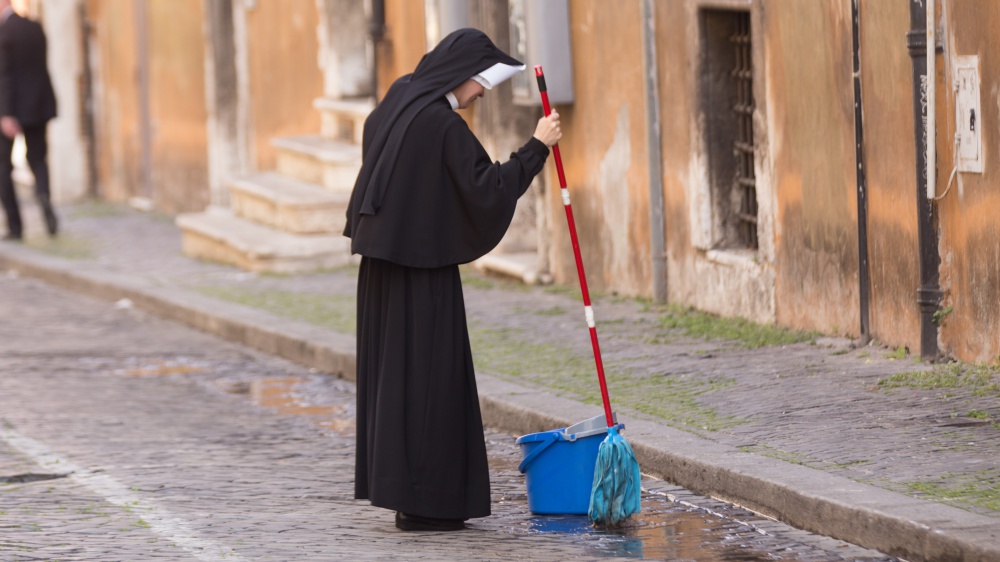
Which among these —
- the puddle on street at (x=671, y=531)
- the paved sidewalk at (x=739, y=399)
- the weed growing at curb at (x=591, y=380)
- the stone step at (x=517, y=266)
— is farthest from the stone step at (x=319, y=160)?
the puddle on street at (x=671, y=531)

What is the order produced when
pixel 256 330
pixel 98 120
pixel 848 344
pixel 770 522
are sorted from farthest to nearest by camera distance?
pixel 98 120, pixel 256 330, pixel 848 344, pixel 770 522

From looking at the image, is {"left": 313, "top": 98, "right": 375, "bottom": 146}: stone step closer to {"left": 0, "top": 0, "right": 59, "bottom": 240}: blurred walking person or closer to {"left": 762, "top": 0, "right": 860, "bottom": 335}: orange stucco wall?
{"left": 0, "top": 0, "right": 59, "bottom": 240}: blurred walking person

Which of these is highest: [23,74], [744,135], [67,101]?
[23,74]

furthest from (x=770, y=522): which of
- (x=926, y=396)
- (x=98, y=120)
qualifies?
(x=98, y=120)

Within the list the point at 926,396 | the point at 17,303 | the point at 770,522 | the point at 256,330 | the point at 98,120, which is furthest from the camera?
the point at 98,120

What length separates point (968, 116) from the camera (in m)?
8.18

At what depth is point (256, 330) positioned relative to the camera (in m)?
12.0

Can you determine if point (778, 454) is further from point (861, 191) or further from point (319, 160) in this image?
point (319, 160)

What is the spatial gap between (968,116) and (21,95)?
1167 cm

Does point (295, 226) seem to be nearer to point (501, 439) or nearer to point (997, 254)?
point (501, 439)

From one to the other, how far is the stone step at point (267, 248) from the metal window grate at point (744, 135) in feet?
13.8

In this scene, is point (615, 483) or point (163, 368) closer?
point (615, 483)

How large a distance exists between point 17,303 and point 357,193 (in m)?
8.62

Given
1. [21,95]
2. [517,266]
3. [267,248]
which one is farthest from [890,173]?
[21,95]
